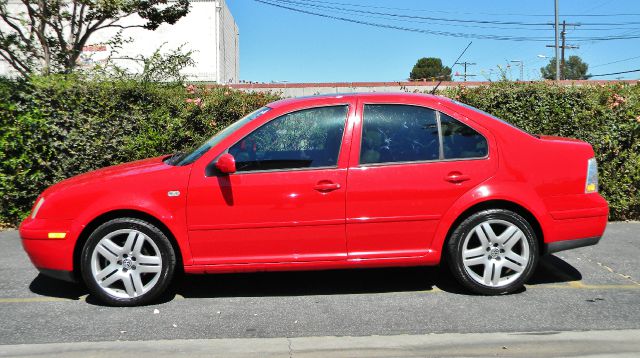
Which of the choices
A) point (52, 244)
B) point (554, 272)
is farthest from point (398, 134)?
point (52, 244)

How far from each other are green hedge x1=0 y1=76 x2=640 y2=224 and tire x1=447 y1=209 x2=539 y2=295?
333 centimetres

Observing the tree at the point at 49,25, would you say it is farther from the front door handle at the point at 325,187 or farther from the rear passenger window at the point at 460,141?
the rear passenger window at the point at 460,141

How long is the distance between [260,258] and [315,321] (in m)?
0.65

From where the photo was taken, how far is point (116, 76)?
7871 millimetres

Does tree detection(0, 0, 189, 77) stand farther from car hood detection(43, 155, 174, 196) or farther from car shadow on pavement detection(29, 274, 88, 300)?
car hood detection(43, 155, 174, 196)

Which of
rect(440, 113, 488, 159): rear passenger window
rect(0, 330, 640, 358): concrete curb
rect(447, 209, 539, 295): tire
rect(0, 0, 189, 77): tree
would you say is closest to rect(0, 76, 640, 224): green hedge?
rect(440, 113, 488, 159): rear passenger window

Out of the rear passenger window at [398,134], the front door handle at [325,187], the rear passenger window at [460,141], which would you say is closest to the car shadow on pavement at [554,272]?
the rear passenger window at [460,141]

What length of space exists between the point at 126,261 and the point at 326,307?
5.13ft

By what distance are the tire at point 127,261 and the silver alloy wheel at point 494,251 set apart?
7.61 feet

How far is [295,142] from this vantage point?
15.3 ft

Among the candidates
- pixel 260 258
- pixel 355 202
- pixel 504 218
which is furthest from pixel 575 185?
pixel 260 258

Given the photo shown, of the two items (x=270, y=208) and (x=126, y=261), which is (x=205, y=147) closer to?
(x=270, y=208)

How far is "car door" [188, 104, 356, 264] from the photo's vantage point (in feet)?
14.6

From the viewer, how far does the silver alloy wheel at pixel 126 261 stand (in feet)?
14.7
